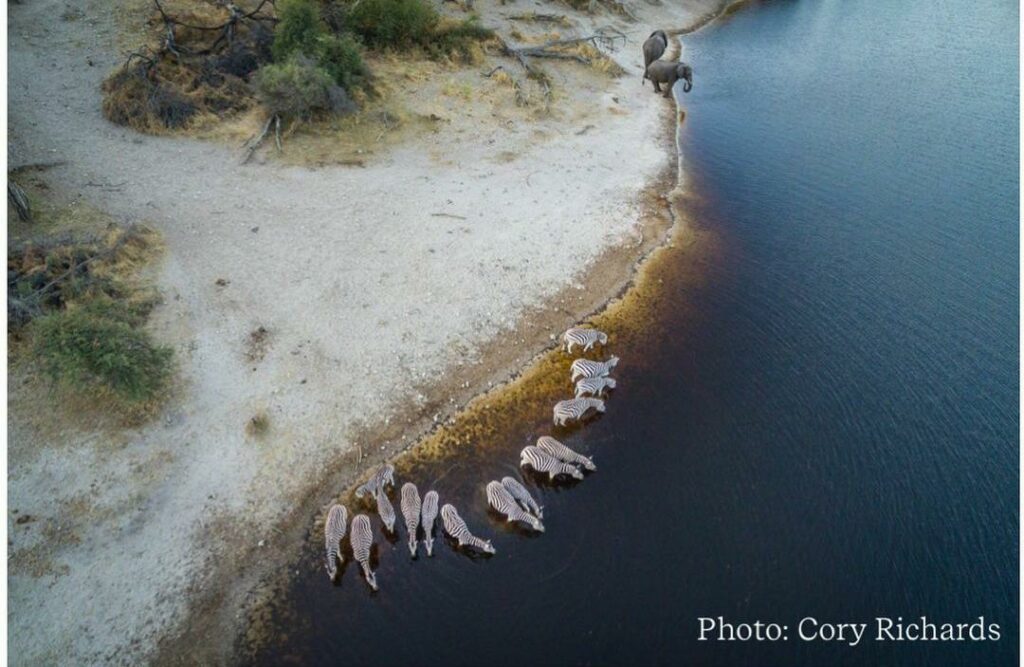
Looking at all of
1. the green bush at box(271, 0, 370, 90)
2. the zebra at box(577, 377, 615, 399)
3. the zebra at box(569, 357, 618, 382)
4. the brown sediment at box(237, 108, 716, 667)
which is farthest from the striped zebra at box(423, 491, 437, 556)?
the green bush at box(271, 0, 370, 90)

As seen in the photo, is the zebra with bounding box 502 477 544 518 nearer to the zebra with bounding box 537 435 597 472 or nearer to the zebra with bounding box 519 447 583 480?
the zebra with bounding box 519 447 583 480

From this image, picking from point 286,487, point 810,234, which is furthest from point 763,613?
point 810,234

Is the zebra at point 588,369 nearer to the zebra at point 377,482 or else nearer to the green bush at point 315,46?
the zebra at point 377,482

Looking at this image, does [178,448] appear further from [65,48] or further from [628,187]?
[65,48]

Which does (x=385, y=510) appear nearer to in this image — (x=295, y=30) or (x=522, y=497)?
(x=522, y=497)

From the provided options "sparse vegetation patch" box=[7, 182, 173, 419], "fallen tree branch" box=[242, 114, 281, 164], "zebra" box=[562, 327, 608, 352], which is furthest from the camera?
"fallen tree branch" box=[242, 114, 281, 164]

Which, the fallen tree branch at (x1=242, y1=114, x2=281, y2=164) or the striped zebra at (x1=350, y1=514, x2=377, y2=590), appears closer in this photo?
the striped zebra at (x1=350, y1=514, x2=377, y2=590)
